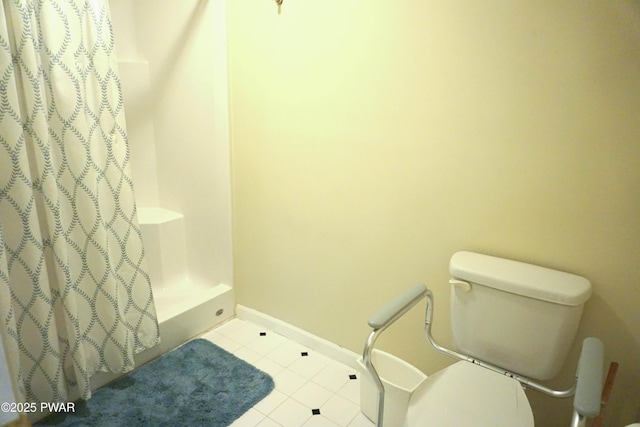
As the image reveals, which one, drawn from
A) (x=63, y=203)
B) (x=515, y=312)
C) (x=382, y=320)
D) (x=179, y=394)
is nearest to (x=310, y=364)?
(x=179, y=394)

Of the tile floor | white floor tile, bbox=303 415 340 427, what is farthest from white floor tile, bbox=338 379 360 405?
white floor tile, bbox=303 415 340 427

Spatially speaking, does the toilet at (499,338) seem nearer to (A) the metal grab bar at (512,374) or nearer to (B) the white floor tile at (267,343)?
(A) the metal grab bar at (512,374)

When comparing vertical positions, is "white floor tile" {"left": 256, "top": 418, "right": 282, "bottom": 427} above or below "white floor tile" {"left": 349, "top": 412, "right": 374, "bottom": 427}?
above

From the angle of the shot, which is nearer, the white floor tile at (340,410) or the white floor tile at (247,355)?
the white floor tile at (340,410)

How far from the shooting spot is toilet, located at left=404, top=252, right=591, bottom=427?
3.66ft

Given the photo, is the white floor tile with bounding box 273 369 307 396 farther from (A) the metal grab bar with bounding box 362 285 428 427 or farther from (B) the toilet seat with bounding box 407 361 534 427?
(B) the toilet seat with bounding box 407 361 534 427

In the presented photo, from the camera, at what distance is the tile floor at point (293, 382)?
1.61 meters

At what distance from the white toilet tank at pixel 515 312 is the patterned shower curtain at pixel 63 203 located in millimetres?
1383

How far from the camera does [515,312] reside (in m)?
1.24

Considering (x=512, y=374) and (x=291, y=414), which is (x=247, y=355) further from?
(x=512, y=374)

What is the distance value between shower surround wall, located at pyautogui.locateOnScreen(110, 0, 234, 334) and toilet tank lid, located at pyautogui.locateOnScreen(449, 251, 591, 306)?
1364 mm

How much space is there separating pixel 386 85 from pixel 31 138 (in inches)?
51.3

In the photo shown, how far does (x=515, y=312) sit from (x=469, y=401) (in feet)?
1.07

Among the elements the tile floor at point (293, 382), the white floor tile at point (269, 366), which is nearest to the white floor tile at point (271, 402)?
the tile floor at point (293, 382)
